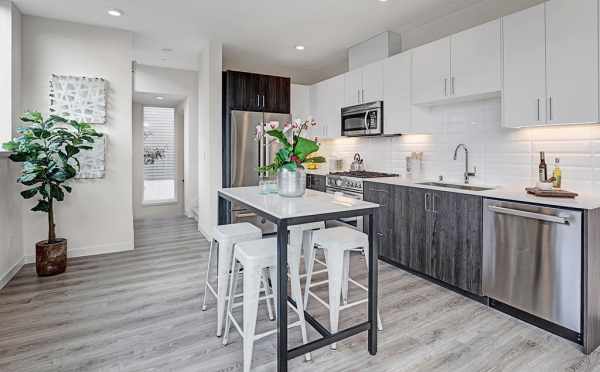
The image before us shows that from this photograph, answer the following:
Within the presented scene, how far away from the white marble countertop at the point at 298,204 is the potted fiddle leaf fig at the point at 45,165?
2183 mm

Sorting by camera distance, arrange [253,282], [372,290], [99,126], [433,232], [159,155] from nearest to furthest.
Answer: [253,282] < [372,290] < [433,232] < [99,126] < [159,155]

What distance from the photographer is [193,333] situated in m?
→ 2.28

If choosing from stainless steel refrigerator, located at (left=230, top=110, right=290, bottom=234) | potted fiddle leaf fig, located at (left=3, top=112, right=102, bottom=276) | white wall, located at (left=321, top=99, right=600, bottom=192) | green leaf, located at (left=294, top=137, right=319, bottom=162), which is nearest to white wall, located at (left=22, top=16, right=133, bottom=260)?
potted fiddle leaf fig, located at (left=3, top=112, right=102, bottom=276)

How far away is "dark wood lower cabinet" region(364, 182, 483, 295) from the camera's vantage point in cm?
276

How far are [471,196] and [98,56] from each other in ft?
14.7

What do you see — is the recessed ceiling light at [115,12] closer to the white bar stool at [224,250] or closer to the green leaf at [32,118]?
the green leaf at [32,118]

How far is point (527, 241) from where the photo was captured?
2.36 m

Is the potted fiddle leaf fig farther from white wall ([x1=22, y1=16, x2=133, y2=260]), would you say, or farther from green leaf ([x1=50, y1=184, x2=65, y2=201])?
white wall ([x1=22, y1=16, x2=133, y2=260])

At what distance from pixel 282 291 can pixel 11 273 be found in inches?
131

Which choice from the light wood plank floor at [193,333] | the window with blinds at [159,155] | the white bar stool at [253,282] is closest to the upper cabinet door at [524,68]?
the light wood plank floor at [193,333]

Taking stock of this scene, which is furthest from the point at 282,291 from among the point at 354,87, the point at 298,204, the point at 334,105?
the point at 334,105

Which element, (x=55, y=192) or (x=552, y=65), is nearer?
(x=552, y=65)

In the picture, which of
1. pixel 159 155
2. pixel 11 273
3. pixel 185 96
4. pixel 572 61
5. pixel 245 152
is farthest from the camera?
pixel 159 155

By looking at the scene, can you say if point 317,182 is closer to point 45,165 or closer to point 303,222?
point 303,222
